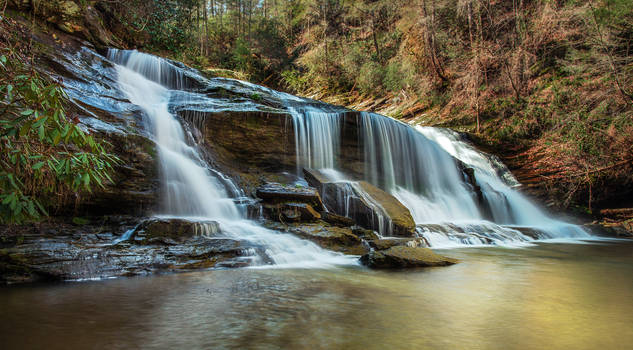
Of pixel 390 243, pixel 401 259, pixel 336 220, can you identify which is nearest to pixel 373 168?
pixel 336 220

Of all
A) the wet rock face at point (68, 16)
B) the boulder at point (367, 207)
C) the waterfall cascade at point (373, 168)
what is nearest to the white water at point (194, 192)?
the waterfall cascade at point (373, 168)

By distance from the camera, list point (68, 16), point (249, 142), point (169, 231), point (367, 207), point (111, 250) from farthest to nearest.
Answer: point (68, 16) < point (249, 142) < point (367, 207) < point (169, 231) < point (111, 250)

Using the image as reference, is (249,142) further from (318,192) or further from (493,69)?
(493,69)

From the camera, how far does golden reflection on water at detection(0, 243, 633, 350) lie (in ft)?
8.57

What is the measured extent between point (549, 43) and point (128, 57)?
58.5 ft

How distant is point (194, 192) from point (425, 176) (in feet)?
28.9

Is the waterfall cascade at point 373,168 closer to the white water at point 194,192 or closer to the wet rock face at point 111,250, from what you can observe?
the white water at point 194,192

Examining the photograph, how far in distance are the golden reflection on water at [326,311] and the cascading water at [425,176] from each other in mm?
5634

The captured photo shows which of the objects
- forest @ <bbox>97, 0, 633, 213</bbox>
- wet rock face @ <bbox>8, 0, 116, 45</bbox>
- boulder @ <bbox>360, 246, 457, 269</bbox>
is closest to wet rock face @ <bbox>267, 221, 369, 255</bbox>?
boulder @ <bbox>360, 246, 457, 269</bbox>

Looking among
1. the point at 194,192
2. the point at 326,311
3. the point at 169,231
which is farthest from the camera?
the point at 194,192

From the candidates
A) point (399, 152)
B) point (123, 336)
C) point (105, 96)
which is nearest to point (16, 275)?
point (123, 336)

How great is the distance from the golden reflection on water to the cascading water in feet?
18.5

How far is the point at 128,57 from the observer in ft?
39.3

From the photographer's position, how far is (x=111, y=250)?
4875 millimetres
